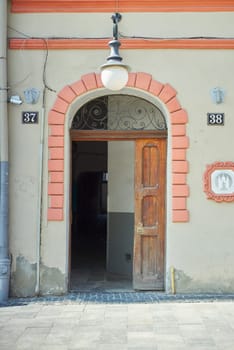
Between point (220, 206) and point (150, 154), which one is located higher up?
point (150, 154)

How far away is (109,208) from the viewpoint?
775cm

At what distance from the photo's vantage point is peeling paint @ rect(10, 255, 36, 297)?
6.32 meters

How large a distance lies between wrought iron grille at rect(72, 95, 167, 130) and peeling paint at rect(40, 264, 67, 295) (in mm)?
2125

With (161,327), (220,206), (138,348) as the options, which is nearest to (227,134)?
(220,206)

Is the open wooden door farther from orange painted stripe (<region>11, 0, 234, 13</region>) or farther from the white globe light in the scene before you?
orange painted stripe (<region>11, 0, 234, 13</region>)

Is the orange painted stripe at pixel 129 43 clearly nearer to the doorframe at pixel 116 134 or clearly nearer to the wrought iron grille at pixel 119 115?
the wrought iron grille at pixel 119 115

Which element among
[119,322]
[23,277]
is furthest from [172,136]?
[23,277]

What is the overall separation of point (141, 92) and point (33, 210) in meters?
2.27

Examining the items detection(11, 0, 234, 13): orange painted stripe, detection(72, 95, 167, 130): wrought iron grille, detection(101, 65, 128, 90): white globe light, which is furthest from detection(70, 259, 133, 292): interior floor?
detection(11, 0, 234, 13): orange painted stripe

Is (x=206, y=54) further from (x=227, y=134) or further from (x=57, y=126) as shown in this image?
(x=57, y=126)

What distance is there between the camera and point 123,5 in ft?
20.9

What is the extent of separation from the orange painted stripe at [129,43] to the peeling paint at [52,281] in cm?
312

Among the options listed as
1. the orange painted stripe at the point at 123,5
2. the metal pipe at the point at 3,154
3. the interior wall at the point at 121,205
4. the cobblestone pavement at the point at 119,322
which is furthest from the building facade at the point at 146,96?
the interior wall at the point at 121,205

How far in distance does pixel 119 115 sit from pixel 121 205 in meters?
1.62
